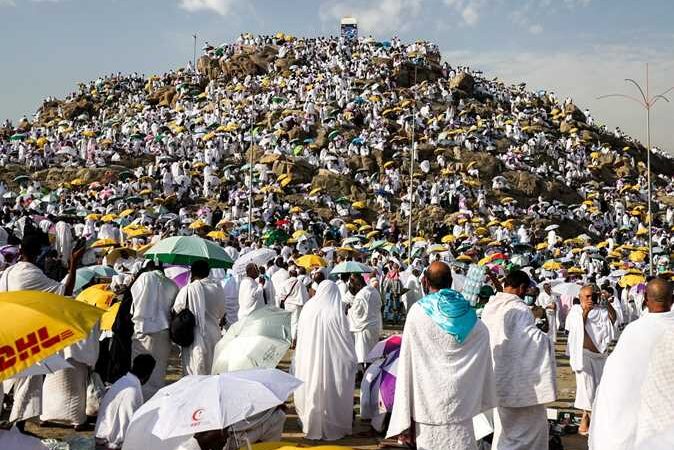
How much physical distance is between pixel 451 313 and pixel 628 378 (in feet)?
3.62

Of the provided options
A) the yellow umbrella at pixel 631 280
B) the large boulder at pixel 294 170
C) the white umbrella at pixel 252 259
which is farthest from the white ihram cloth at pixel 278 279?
the large boulder at pixel 294 170

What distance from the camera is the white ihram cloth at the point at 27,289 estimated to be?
205 inches

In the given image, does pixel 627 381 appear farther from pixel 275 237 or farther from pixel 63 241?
pixel 275 237

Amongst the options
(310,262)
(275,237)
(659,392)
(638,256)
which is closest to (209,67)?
(275,237)

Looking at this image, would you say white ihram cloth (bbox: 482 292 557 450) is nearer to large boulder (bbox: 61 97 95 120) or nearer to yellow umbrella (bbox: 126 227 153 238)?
yellow umbrella (bbox: 126 227 153 238)

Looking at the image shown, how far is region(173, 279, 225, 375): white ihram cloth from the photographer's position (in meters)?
6.34

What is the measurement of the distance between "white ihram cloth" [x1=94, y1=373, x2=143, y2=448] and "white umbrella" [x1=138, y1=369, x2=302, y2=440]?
1.94 metres

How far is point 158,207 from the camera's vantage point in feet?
90.1

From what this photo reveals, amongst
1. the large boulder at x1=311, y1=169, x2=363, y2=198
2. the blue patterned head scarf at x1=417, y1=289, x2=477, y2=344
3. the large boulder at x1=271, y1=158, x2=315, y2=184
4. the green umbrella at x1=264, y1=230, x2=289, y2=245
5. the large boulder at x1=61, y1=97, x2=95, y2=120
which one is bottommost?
the blue patterned head scarf at x1=417, y1=289, x2=477, y2=344

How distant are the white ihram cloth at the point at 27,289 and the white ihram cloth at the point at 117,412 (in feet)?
2.07

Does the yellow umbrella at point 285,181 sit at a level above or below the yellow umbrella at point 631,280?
above

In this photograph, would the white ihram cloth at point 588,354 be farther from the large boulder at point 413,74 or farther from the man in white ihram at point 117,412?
the large boulder at point 413,74

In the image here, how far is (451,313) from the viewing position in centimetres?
423

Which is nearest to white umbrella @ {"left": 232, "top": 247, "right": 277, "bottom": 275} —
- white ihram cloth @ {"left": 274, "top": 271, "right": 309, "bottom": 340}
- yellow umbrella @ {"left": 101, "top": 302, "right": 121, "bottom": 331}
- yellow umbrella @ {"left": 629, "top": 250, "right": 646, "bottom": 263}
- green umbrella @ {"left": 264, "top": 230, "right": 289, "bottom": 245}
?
white ihram cloth @ {"left": 274, "top": 271, "right": 309, "bottom": 340}
